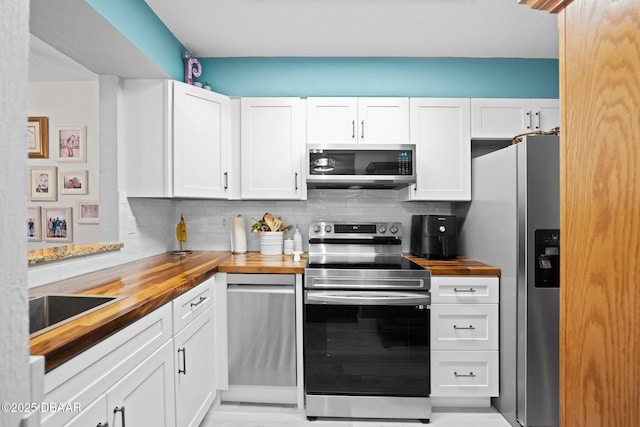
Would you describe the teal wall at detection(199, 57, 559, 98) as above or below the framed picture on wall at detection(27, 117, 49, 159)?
above

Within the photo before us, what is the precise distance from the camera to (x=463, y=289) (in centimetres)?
236

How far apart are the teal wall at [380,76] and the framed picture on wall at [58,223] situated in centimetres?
158

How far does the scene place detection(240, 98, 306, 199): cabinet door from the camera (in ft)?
9.16

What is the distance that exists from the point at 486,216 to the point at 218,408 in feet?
6.88

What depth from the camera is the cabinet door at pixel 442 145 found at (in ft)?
9.12

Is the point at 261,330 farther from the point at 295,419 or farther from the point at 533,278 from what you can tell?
the point at 533,278

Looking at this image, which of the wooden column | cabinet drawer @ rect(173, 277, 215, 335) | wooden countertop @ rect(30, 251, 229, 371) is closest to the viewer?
the wooden column

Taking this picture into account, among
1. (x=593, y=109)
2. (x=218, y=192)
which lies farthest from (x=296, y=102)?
(x=593, y=109)

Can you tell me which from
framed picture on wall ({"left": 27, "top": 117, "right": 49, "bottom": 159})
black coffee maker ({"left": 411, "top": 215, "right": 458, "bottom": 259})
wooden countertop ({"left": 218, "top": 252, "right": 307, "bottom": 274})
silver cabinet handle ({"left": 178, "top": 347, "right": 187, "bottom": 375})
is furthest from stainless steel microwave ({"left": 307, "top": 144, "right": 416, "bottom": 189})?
framed picture on wall ({"left": 27, "top": 117, "right": 49, "bottom": 159})

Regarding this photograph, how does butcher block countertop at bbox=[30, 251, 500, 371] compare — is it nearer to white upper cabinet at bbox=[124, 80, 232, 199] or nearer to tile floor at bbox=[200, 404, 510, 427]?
white upper cabinet at bbox=[124, 80, 232, 199]

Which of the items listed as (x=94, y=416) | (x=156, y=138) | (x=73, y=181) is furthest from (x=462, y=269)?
(x=73, y=181)

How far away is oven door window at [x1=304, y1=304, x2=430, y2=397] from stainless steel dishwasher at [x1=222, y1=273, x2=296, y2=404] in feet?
0.41

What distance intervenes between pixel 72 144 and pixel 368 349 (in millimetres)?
2804

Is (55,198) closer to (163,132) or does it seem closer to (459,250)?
(163,132)
